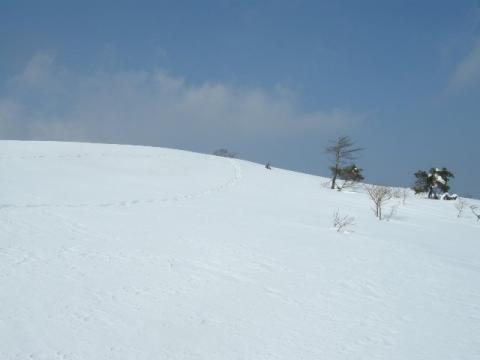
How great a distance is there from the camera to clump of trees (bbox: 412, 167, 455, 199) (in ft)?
82.0

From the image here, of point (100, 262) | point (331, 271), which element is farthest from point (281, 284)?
point (100, 262)

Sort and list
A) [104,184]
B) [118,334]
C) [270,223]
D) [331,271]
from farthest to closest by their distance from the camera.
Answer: [104,184]
[270,223]
[331,271]
[118,334]

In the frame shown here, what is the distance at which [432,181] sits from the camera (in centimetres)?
2528

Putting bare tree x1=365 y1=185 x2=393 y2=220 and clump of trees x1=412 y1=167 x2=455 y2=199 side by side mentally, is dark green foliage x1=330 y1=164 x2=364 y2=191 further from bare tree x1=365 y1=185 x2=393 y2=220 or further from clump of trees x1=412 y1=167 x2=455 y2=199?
bare tree x1=365 y1=185 x2=393 y2=220

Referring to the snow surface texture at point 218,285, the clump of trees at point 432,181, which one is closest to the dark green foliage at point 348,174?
the clump of trees at point 432,181

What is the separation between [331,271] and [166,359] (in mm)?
3453

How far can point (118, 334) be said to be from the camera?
10.7ft

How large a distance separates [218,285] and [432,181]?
25.0 metres

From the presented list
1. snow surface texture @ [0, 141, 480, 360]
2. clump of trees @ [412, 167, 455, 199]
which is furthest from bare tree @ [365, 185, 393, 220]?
clump of trees @ [412, 167, 455, 199]

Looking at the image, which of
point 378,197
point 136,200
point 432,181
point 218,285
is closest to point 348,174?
point 432,181

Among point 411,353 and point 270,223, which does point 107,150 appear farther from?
point 411,353

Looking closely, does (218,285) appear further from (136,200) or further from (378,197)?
(378,197)

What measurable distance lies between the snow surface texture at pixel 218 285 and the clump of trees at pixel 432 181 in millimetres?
16464

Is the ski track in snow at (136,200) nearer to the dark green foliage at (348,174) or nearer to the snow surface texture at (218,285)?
the snow surface texture at (218,285)
